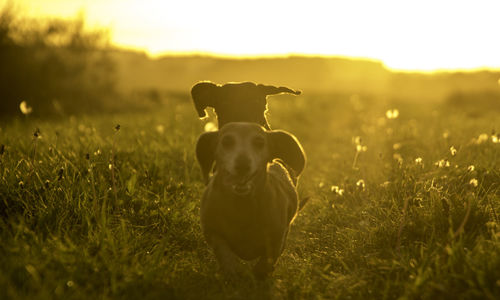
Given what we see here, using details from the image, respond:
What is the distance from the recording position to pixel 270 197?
4.23m

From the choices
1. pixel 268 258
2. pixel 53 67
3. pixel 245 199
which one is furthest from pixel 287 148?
pixel 53 67

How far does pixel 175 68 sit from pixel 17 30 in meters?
37.3

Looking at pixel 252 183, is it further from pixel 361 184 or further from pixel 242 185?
pixel 361 184

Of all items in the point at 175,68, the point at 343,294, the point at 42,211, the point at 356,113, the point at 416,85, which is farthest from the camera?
the point at 175,68

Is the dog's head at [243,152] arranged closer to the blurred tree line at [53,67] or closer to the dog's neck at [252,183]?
the dog's neck at [252,183]

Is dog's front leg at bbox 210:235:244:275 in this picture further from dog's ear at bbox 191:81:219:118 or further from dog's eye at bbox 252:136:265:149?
dog's ear at bbox 191:81:219:118

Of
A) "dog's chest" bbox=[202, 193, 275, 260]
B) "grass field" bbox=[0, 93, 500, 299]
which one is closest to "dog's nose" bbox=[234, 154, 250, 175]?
"dog's chest" bbox=[202, 193, 275, 260]

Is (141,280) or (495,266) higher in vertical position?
(495,266)

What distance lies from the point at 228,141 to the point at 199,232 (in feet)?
6.31

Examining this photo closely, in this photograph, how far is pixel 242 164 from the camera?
361 cm

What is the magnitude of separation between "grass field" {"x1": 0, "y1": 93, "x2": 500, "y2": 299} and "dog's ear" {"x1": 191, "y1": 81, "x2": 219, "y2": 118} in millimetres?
1121

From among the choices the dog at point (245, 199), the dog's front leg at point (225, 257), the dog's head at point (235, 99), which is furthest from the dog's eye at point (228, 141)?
the dog's head at point (235, 99)

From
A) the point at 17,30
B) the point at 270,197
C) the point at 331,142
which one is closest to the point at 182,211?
the point at 270,197

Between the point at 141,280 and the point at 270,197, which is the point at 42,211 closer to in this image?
the point at 141,280
